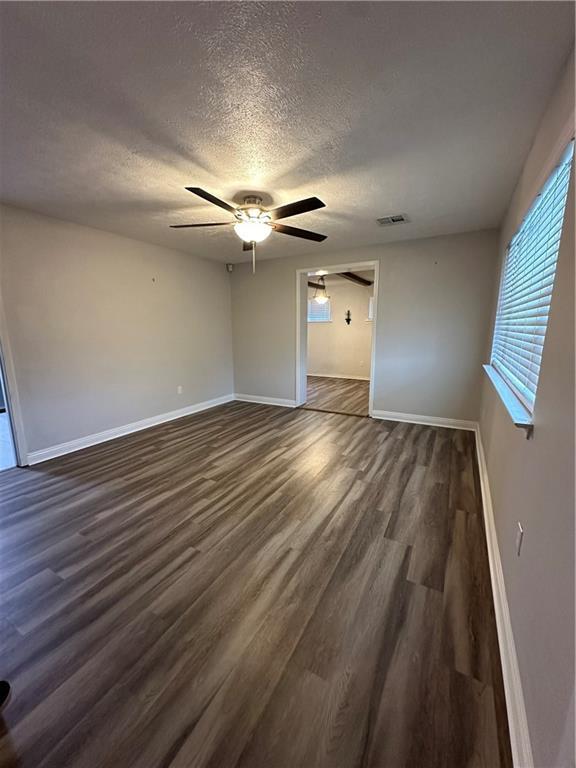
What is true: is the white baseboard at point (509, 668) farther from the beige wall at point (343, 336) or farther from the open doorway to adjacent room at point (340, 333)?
the beige wall at point (343, 336)

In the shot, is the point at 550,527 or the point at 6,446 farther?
the point at 6,446

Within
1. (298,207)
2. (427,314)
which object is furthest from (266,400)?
(298,207)

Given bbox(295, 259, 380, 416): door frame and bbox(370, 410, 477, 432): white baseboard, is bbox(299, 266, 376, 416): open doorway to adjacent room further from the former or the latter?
bbox(370, 410, 477, 432): white baseboard

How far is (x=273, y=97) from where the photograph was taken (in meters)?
1.54

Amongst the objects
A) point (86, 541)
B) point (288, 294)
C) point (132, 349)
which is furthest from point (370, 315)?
point (86, 541)

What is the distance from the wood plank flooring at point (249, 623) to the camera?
1.03 meters

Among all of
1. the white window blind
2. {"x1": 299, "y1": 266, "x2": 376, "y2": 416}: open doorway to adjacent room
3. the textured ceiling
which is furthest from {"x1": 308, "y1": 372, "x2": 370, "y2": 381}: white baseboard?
the textured ceiling

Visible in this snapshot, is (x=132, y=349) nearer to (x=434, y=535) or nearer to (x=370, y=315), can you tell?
(x=434, y=535)

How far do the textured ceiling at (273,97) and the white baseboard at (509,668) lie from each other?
2.40 meters

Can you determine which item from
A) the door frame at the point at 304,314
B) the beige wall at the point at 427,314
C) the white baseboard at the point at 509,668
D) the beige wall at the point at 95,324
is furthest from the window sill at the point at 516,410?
the beige wall at the point at 95,324

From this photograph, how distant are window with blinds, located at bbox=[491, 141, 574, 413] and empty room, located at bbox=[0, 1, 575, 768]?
0.03 m

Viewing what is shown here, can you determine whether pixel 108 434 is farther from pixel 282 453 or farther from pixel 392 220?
pixel 392 220

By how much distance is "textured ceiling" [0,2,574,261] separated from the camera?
45.9 inches

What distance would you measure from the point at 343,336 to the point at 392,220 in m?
4.40
